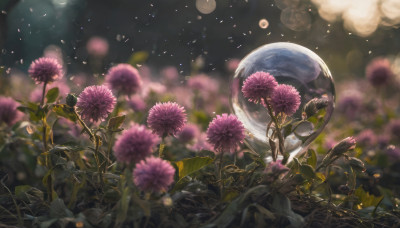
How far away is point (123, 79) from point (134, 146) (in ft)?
3.81

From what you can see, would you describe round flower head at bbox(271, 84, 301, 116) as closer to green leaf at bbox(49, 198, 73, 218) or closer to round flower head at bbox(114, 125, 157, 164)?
round flower head at bbox(114, 125, 157, 164)

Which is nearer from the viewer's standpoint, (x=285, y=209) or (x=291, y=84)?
(x=285, y=209)

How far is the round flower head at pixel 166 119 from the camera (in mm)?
1417

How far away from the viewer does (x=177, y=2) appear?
14.5m

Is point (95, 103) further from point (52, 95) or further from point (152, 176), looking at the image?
point (152, 176)

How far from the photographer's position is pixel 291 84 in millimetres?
1701

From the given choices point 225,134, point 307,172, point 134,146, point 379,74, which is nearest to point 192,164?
point 225,134

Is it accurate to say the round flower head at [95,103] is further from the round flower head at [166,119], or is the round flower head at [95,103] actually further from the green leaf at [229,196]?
the green leaf at [229,196]

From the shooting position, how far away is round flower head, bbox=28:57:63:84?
176 centimetres

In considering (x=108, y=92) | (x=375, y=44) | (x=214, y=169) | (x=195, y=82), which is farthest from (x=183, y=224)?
(x=375, y=44)

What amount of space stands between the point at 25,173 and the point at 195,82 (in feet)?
7.59

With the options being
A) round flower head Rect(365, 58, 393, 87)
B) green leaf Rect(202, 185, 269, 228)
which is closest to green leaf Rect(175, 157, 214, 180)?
green leaf Rect(202, 185, 269, 228)

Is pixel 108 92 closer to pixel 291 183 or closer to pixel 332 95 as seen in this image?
pixel 291 183

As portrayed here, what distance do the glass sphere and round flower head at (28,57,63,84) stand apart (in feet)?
2.68
